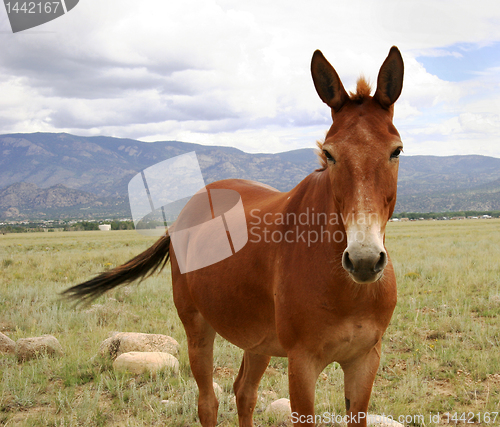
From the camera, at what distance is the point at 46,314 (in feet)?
24.1

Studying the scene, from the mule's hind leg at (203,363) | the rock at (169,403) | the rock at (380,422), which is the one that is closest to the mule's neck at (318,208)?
the mule's hind leg at (203,363)

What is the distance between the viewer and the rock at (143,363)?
4.88 meters

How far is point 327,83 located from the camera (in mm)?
2219

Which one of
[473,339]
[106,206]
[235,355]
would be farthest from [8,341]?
[106,206]

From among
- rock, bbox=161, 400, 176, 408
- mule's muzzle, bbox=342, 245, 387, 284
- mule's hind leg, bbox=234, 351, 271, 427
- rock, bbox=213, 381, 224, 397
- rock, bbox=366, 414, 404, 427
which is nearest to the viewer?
mule's muzzle, bbox=342, 245, 387, 284

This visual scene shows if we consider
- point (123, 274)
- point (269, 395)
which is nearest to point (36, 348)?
point (123, 274)

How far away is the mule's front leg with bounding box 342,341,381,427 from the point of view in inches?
95.9

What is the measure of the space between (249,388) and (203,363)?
509mm

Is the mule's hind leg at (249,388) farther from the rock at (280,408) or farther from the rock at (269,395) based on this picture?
the rock at (269,395)

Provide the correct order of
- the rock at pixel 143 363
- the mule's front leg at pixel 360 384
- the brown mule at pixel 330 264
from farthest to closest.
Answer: the rock at pixel 143 363, the mule's front leg at pixel 360 384, the brown mule at pixel 330 264

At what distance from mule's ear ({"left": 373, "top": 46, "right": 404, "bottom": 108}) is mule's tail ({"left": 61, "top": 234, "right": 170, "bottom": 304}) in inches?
121

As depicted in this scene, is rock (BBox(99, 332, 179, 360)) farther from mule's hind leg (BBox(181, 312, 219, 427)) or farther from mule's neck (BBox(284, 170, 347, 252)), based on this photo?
mule's neck (BBox(284, 170, 347, 252))

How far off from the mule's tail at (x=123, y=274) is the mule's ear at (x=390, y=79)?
3.06m

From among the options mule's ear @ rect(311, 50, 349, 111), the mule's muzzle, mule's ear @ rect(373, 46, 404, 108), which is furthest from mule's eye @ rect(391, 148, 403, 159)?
the mule's muzzle
